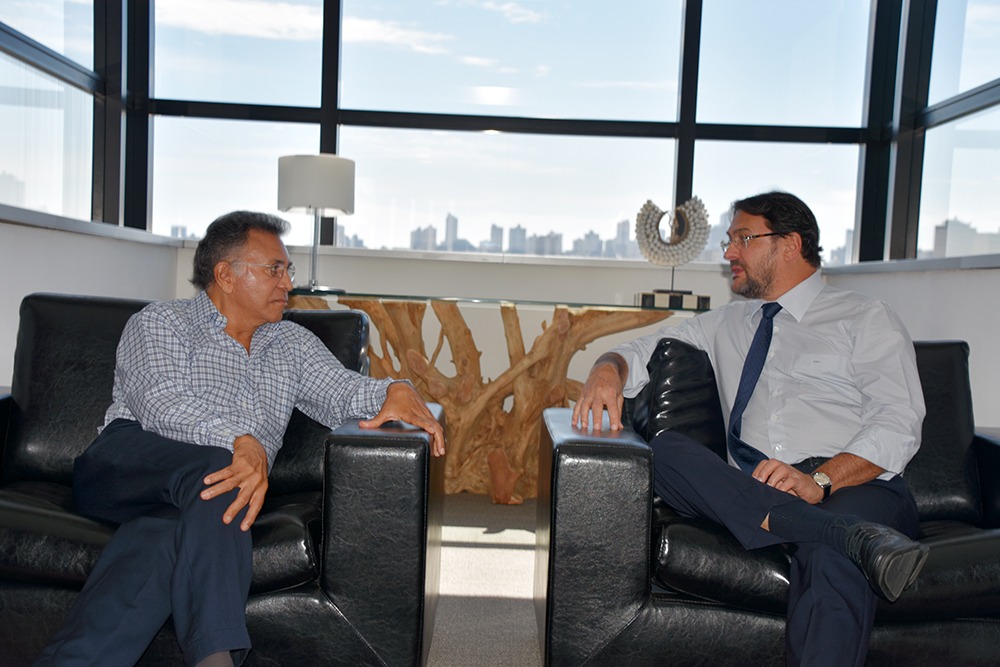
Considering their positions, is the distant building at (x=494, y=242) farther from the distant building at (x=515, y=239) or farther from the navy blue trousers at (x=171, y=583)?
the navy blue trousers at (x=171, y=583)

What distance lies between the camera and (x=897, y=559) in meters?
1.48

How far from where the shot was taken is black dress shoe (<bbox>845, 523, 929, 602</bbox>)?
149 cm

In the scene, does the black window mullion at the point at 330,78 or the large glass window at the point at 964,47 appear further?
the black window mullion at the point at 330,78

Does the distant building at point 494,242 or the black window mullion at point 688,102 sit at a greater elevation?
the black window mullion at point 688,102

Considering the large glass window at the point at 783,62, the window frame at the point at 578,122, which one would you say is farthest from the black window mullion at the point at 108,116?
the large glass window at the point at 783,62

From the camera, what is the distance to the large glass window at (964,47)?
11.7ft

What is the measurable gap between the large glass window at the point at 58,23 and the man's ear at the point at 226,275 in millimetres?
2335

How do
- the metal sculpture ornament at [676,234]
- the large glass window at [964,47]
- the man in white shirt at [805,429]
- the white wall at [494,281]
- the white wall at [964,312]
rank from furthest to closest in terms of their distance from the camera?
1. the metal sculpture ornament at [676,234]
2. the large glass window at [964,47]
3. the white wall at [494,281]
4. the white wall at [964,312]
5. the man in white shirt at [805,429]

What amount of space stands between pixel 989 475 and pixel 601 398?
955mm

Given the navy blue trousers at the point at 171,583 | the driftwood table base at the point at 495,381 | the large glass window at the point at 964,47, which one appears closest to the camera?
the navy blue trousers at the point at 171,583

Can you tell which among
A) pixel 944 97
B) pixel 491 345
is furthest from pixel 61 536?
pixel 944 97

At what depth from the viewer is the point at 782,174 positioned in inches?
187

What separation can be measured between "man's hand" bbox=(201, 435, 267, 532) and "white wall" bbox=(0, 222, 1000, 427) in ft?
6.20

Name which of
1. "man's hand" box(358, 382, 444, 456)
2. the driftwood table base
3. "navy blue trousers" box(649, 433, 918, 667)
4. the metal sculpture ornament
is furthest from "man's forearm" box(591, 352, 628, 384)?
the metal sculpture ornament
